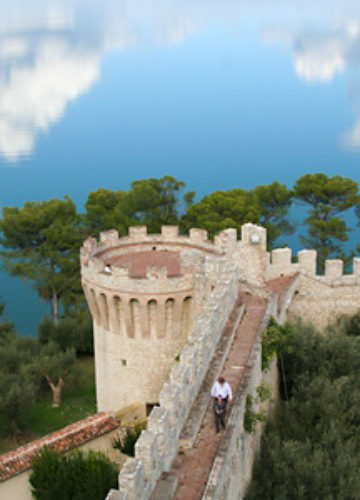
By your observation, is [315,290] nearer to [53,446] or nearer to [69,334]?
[53,446]

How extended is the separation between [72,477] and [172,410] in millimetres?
4316

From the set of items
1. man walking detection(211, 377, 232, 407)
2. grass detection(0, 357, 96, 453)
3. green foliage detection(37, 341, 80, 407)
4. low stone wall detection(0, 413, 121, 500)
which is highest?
man walking detection(211, 377, 232, 407)

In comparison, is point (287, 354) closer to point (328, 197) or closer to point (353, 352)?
point (353, 352)

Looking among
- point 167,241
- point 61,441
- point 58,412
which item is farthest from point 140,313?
point 58,412

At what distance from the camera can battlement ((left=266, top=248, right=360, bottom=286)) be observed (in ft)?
57.1

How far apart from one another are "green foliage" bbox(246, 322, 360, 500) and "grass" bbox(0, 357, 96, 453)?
28.1ft

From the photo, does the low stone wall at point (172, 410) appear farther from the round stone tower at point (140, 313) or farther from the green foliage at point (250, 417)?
the round stone tower at point (140, 313)

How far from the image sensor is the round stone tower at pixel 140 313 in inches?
540

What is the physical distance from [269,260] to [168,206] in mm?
10788

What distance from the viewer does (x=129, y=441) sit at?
13.5m

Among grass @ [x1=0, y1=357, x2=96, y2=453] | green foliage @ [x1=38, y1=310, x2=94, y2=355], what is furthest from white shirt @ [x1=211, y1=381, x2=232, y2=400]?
green foliage @ [x1=38, y1=310, x2=94, y2=355]

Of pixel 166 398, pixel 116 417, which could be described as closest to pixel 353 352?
pixel 116 417

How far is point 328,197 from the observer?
27.8m

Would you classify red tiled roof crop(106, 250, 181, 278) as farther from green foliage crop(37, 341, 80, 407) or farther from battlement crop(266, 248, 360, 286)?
green foliage crop(37, 341, 80, 407)
